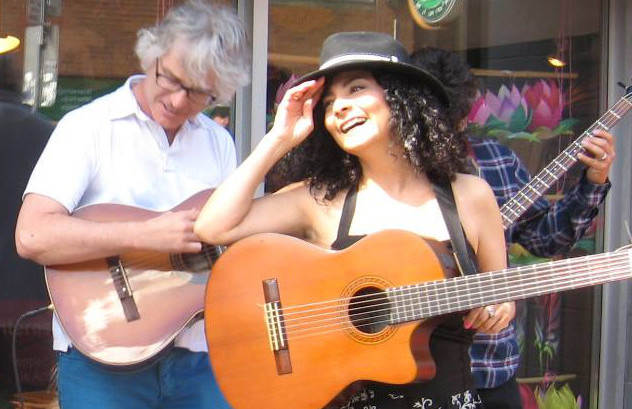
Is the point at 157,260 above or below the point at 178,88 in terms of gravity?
below

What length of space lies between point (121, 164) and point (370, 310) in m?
0.90

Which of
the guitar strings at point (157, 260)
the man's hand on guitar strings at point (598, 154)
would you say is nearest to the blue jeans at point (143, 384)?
the guitar strings at point (157, 260)

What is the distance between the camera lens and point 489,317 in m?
2.46

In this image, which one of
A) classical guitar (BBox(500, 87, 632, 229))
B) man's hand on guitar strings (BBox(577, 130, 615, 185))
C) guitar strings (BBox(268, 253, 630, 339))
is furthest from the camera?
man's hand on guitar strings (BBox(577, 130, 615, 185))

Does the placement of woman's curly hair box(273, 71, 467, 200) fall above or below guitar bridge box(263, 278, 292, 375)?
above

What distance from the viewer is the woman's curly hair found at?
2.46 metres

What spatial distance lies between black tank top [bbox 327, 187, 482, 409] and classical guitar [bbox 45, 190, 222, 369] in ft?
1.94

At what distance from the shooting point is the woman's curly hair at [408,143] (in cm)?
246

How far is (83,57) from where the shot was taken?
3.79 meters

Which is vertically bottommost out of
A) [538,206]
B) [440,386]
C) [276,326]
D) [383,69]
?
[440,386]

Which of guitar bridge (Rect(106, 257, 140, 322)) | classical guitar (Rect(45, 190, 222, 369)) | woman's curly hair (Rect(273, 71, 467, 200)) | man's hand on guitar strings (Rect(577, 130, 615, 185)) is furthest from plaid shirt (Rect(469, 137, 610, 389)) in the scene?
guitar bridge (Rect(106, 257, 140, 322))

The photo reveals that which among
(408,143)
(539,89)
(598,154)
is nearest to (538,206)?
(598,154)

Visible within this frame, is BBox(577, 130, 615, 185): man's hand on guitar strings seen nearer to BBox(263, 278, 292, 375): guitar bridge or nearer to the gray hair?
the gray hair

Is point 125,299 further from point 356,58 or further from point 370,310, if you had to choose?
point 356,58
